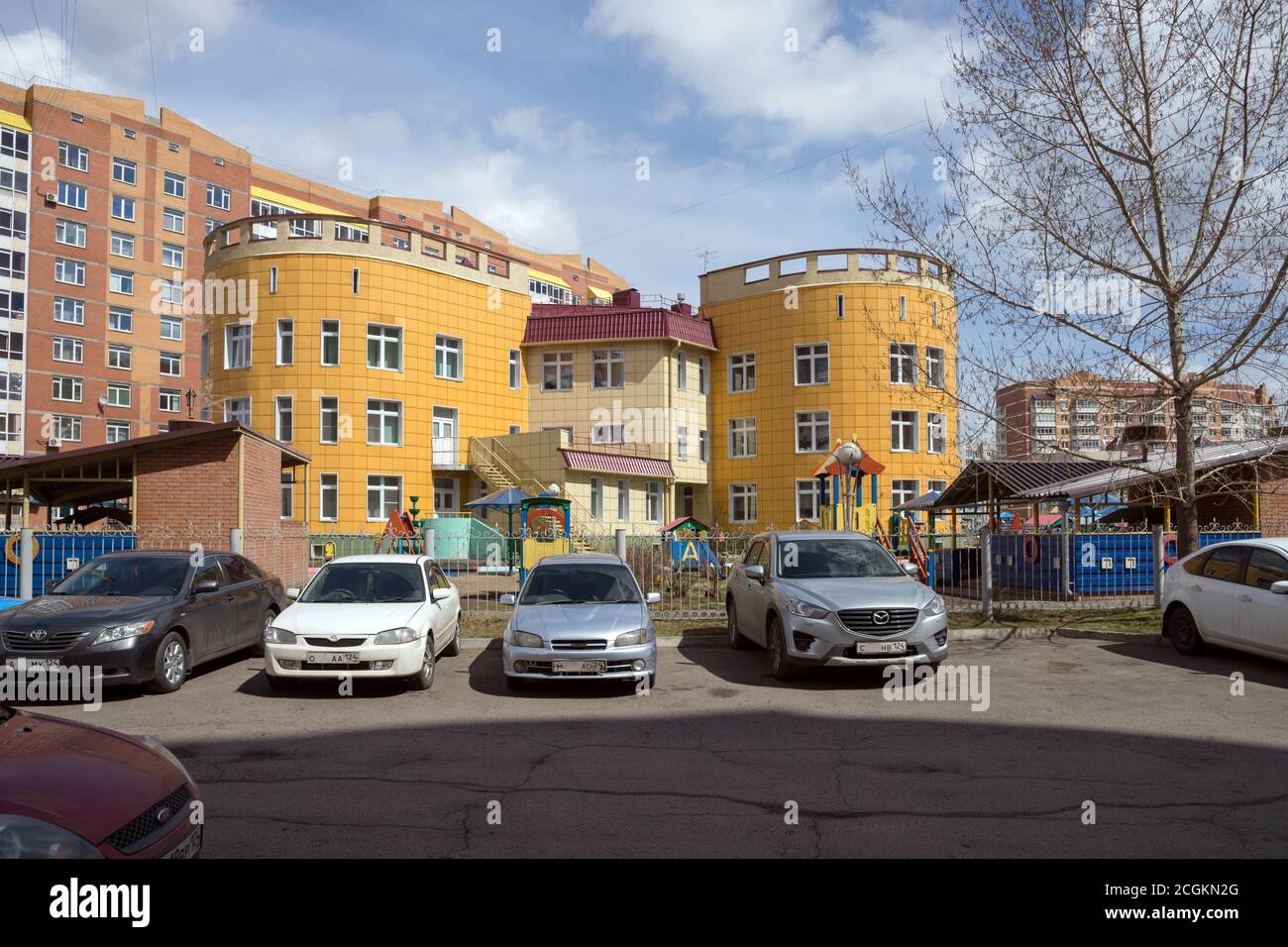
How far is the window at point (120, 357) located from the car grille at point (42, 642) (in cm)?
5267

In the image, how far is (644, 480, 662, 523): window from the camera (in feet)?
116

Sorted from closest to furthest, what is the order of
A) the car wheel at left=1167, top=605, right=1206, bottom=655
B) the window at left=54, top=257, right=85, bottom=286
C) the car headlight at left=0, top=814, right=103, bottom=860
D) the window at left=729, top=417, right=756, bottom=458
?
1. the car headlight at left=0, top=814, right=103, bottom=860
2. the car wheel at left=1167, top=605, right=1206, bottom=655
3. the window at left=729, top=417, right=756, bottom=458
4. the window at left=54, top=257, right=85, bottom=286

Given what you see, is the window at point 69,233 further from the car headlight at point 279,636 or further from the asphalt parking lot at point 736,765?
the car headlight at point 279,636

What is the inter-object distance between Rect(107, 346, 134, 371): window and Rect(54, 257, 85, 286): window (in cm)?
414

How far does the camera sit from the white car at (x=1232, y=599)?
10336 millimetres

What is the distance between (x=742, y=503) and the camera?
37719 mm

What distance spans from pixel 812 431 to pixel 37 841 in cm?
3445

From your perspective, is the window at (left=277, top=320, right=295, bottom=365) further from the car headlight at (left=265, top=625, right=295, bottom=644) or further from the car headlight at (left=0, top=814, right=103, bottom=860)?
the car headlight at (left=0, top=814, right=103, bottom=860)

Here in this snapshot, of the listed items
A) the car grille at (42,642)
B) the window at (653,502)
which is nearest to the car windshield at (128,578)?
the car grille at (42,642)

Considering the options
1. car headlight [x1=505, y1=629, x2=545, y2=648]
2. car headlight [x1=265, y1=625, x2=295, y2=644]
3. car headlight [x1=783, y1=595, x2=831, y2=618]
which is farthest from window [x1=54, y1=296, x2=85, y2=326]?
car headlight [x1=783, y1=595, x2=831, y2=618]

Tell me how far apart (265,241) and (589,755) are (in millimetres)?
31200

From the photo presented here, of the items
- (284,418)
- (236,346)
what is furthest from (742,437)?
(236,346)
